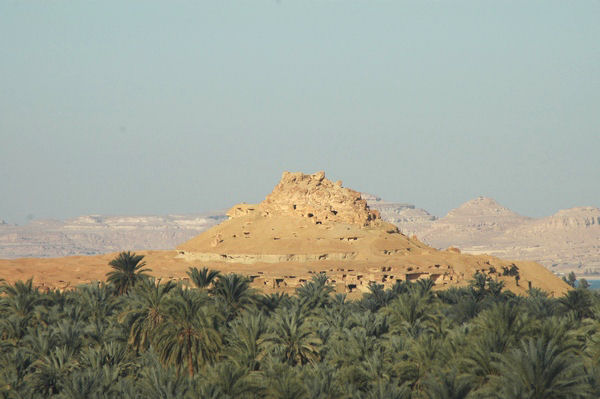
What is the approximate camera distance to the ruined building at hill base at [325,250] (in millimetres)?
102438

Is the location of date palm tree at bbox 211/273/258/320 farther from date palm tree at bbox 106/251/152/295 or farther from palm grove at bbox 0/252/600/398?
date palm tree at bbox 106/251/152/295

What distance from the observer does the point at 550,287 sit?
115 m

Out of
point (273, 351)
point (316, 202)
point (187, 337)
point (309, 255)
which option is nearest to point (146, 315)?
point (187, 337)

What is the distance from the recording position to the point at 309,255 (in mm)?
112750

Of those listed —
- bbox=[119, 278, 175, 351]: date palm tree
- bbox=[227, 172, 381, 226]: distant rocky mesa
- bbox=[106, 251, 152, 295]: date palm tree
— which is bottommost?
bbox=[119, 278, 175, 351]: date palm tree

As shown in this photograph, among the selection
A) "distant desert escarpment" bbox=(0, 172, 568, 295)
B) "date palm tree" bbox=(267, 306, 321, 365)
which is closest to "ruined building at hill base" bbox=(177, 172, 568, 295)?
"distant desert escarpment" bbox=(0, 172, 568, 295)

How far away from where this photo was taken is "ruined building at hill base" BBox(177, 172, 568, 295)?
102m

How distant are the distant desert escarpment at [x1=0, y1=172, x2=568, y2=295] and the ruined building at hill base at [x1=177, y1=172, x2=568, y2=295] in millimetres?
131

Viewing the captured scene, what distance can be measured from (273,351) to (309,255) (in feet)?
207

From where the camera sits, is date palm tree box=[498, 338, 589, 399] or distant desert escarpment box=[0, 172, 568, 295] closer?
date palm tree box=[498, 338, 589, 399]

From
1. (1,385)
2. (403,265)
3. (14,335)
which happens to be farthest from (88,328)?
(403,265)

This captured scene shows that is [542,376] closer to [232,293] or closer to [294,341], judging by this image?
[294,341]

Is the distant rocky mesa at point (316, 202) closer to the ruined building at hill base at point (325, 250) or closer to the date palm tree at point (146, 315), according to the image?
the ruined building at hill base at point (325, 250)

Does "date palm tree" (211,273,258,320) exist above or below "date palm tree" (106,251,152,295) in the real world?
below
